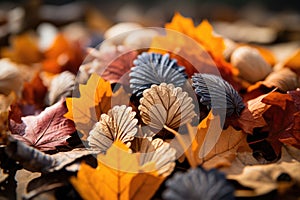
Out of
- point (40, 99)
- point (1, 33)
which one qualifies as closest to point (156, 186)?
point (40, 99)

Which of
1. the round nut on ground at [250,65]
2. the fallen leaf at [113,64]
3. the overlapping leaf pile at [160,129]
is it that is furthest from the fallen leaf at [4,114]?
the round nut on ground at [250,65]

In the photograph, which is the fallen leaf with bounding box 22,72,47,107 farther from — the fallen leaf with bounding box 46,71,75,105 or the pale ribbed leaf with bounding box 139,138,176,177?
the pale ribbed leaf with bounding box 139,138,176,177

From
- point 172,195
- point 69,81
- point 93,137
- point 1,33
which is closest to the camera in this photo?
point 172,195

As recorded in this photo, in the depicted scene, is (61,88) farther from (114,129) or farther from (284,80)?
(284,80)

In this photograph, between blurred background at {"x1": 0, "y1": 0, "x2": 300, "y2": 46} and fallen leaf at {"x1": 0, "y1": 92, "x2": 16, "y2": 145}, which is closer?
fallen leaf at {"x1": 0, "y1": 92, "x2": 16, "y2": 145}

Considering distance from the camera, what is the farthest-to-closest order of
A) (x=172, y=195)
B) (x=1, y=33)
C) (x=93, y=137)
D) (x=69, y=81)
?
1. (x=1, y=33)
2. (x=69, y=81)
3. (x=93, y=137)
4. (x=172, y=195)

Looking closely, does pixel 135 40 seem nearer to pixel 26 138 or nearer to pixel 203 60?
pixel 203 60

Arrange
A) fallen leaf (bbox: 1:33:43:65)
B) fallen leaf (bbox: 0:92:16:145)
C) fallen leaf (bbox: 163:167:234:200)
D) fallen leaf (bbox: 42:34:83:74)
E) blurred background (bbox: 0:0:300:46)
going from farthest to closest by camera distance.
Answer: blurred background (bbox: 0:0:300:46) → fallen leaf (bbox: 1:33:43:65) → fallen leaf (bbox: 42:34:83:74) → fallen leaf (bbox: 0:92:16:145) → fallen leaf (bbox: 163:167:234:200)

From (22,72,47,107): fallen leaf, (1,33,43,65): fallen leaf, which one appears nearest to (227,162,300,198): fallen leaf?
(22,72,47,107): fallen leaf
